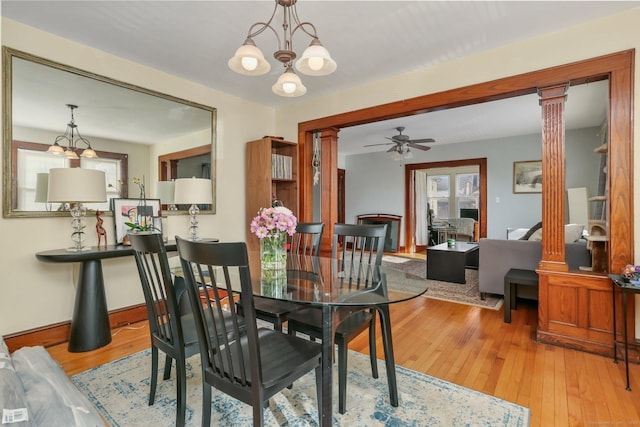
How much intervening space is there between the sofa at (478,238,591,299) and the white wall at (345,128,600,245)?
2.83 m

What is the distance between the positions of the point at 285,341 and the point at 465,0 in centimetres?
233

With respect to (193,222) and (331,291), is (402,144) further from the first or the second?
(331,291)

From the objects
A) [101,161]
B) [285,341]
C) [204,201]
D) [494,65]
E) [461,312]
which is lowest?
[461,312]

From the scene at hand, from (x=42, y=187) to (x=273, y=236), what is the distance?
74.9 inches

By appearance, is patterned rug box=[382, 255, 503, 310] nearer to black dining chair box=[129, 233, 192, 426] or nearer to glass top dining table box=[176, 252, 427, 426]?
glass top dining table box=[176, 252, 427, 426]

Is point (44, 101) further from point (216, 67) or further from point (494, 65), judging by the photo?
point (494, 65)

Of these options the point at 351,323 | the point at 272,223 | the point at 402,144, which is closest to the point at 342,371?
the point at 351,323

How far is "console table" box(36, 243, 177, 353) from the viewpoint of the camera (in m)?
2.38

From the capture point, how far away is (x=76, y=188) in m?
2.27

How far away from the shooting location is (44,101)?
2441 mm

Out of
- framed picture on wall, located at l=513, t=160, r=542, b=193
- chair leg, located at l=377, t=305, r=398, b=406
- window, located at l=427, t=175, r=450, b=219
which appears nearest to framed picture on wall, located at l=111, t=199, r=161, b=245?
chair leg, located at l=377, t=305, r=398, b=406

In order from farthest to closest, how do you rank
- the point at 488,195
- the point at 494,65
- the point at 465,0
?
1. the point at 488,195
2. the point at 494,65
3. the point at 465,0

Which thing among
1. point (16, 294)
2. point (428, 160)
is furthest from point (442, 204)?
point (16, 294)

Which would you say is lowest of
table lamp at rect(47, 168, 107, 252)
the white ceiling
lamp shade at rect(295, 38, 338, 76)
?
table lamp at rect(47, 168, 107, 252)
